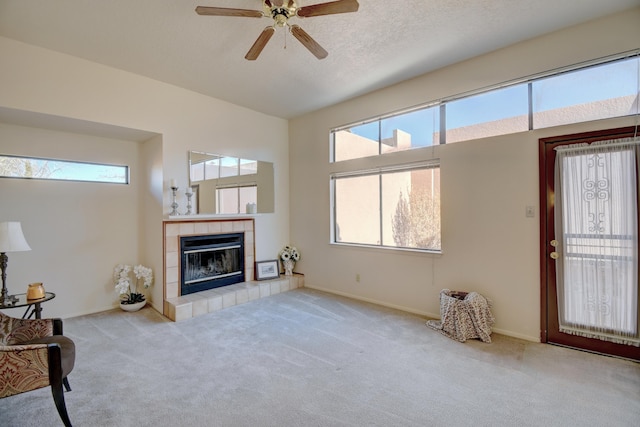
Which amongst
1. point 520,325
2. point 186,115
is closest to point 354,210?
point 520,325

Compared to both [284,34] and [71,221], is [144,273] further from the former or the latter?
[284,34]

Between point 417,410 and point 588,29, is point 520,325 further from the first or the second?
point 588,29

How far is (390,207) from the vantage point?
431 cm

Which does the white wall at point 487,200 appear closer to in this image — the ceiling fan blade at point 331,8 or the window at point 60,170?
the ceiling fan blade at point 331,8

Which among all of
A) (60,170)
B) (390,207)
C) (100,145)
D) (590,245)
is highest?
(100,145)

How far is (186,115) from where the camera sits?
13.9ft

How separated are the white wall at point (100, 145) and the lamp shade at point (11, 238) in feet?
4.04

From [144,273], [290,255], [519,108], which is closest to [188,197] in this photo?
[144,273]

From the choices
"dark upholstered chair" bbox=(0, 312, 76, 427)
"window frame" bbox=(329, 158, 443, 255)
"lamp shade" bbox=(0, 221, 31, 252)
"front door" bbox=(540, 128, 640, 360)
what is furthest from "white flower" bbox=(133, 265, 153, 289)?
"front door" bbox=(540, 128, 640, 360)

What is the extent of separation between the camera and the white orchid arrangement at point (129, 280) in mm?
4156

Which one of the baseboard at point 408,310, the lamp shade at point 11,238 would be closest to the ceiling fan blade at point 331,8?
the lamp shade at point 11,238

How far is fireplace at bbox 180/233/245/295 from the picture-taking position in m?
4.26

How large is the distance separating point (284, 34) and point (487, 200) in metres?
2.84

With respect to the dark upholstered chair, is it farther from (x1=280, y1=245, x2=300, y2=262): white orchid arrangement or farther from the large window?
the large window
